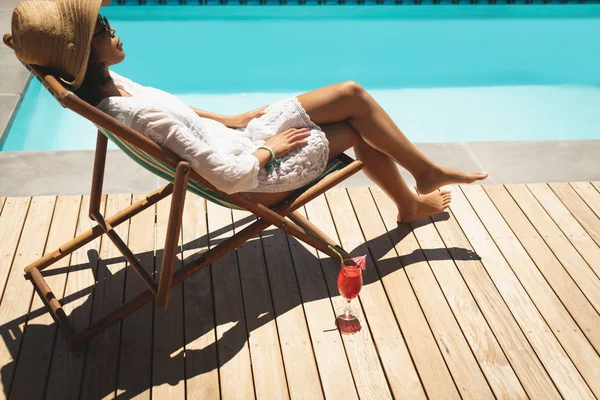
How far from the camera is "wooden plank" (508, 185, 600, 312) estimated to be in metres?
3.21

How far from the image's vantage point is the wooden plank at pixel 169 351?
2625mm

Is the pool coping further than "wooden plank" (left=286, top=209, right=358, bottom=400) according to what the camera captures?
Yes

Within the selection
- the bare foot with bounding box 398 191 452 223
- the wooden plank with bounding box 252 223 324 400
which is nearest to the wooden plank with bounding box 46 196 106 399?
the wooden plank with bounding box 252 223 324 400

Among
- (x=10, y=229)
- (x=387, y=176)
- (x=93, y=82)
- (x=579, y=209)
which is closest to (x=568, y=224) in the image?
(x=579, y=209)

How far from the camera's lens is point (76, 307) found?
3008 mm

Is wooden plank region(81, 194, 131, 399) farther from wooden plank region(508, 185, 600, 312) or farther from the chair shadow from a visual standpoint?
wooden plank region(508, 185, 600, 312)

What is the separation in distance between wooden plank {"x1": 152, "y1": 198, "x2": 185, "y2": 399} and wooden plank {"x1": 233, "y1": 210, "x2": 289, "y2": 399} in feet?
0.88

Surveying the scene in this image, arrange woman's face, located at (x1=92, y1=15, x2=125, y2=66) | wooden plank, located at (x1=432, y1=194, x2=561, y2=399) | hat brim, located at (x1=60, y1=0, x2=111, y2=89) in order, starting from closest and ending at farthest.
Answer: hat brim, located at (x1=60, y1=0, x2=111, y2=89) → woman's face, located at (x1=92, y1=15, x2=125, y2=66) → wooden plank, located at (x1=432, y1=194, x2=561, y2=399)

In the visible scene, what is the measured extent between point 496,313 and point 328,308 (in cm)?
69

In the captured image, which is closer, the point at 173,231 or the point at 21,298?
the point at 173,231

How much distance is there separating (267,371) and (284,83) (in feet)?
14.2

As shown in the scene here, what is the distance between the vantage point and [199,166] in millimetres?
2568

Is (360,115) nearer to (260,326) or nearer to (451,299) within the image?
(451,299)

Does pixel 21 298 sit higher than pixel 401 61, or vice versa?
pixel 21 298
